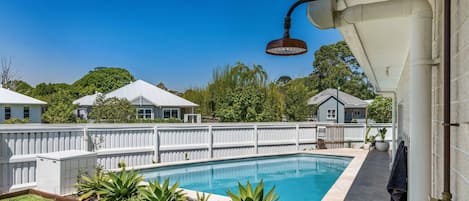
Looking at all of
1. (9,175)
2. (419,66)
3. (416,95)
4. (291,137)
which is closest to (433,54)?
(419,66)

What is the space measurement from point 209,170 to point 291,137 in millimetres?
4864

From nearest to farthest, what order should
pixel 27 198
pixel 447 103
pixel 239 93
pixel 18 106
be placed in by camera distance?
pixel 447 103 → pixel 27 198 → pixel 239 93 → pixel 18 106

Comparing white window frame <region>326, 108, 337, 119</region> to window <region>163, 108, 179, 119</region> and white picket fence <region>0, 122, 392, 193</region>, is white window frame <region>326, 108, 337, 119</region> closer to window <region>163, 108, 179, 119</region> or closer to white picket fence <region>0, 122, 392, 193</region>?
window <region>163, 108, 179, 119</region>

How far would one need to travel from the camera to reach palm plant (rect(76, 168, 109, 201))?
20.2ft

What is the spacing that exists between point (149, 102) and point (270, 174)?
53.6ft

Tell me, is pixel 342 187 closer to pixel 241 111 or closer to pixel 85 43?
pixel 241 111

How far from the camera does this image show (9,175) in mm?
7180

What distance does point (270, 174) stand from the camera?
424 inches

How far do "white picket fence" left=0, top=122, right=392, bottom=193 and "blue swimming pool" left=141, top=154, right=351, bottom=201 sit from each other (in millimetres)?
666

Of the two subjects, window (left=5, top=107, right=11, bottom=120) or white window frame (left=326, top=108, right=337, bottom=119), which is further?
white window frame (left=326, top=108, right=337, bottom=119)

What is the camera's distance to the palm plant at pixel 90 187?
6152mm

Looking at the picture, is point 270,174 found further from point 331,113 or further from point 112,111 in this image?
point 331,113

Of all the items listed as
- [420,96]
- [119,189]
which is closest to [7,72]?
[119,189]

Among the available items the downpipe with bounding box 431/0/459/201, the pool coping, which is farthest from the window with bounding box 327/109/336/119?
the downpipe with bounding box 431/0/459/201
